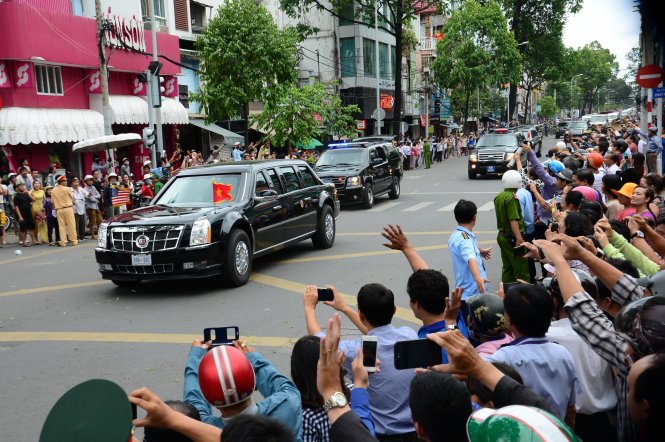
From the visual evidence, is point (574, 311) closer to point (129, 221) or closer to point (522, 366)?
point (522, 366)

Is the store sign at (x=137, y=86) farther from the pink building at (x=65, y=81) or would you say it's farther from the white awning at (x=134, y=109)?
the white awning at (x=134, y=109)

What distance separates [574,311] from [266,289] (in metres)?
7.03

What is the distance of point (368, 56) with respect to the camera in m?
47.3

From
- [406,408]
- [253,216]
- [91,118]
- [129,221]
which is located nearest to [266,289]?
[253,216]

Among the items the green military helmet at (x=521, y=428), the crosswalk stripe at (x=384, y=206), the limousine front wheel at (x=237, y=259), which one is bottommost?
the crosswalk stripe at (x=384, y=206)

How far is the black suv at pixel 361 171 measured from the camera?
19.4 m

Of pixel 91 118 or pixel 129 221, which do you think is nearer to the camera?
pixel 129 221

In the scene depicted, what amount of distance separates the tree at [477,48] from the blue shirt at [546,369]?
4470cm

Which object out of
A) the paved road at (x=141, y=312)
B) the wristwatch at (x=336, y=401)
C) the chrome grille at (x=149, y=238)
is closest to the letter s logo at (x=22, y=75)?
the paved road at (x=141, y=312)

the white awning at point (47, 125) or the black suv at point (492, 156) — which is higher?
the white awning at point (47, 125)

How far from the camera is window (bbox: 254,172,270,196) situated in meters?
11.1

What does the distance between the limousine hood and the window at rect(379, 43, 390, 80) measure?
136 ft

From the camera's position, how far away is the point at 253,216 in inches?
422

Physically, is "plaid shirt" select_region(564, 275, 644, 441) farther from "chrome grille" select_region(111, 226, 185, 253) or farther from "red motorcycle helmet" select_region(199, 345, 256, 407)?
"chrome grille" select_region(111, 226, 185, 253)
